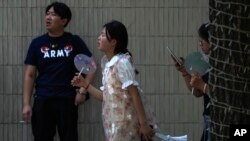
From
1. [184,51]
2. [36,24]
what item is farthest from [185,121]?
[36,24]

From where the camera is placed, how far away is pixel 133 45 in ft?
23.9

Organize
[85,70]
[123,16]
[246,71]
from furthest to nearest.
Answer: [123,16] < [85,70] < [246,71]

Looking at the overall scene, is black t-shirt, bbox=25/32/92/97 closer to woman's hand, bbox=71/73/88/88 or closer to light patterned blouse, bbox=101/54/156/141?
woman's hand, bbox=71/73/88/88

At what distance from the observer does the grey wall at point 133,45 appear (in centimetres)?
724

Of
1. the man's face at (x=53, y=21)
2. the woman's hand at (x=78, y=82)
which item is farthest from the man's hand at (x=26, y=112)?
the woman's hand at (x=78, y=82)

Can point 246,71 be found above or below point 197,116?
above

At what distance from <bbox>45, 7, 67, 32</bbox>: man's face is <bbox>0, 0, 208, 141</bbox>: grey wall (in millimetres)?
451

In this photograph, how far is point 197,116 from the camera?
24.2 feet

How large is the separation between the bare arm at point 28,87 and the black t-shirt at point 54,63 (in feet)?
0.28

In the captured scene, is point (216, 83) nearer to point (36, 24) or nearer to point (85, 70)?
point (85, 70)

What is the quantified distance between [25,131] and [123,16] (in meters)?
1.67

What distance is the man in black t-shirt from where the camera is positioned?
6660 millimetres

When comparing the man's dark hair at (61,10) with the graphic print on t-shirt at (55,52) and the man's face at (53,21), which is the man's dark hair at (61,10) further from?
the graphic print on t-shirt at (55,52)

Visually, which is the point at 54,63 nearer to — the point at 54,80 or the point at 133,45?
the point at 54,80
